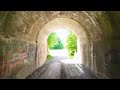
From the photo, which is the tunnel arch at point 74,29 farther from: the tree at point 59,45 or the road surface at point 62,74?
the tree at point 59,45

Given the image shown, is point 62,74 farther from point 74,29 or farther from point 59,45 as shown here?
point 59,45

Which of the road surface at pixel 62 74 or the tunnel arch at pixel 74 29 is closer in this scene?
the road surface at pixel 62 74

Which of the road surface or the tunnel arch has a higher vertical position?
the tunnel arch

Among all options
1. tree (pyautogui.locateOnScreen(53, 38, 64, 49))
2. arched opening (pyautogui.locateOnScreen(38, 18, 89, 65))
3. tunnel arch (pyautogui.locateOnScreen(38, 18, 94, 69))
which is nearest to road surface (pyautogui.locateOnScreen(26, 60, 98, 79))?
tunnel arch (pyautogui.locateOnScreen(38, 18, 94, 69))

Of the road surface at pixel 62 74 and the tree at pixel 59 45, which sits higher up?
the tree at pixel 59 45

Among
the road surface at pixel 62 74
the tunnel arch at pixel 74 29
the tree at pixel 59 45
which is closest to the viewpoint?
the road surface at pixel 62 74

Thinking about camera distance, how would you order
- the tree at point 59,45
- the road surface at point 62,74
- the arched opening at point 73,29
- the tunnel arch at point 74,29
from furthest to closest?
the tree at point 59,45, the arched opening at point 73,29, the tunnel arch at point 74,29, the road surface at point 62,74

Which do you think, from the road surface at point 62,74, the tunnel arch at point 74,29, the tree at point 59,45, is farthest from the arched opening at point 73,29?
the tree at point 59,45

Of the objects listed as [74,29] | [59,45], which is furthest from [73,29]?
[59,45]

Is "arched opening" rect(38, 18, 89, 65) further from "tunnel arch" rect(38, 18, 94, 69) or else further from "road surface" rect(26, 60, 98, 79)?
"road surface" rect(26, 60, 98, 79)
